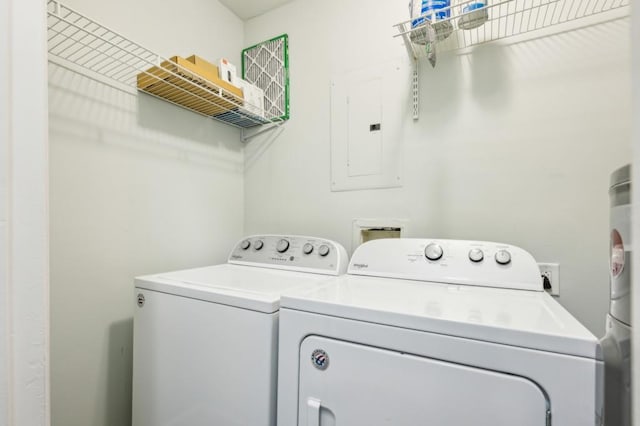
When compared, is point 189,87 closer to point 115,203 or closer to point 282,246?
point 115,203

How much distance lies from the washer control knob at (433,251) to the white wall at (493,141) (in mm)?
218

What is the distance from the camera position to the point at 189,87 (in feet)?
4.33

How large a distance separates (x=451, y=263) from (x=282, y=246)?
2.43 feet

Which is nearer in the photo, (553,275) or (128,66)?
(553,275)

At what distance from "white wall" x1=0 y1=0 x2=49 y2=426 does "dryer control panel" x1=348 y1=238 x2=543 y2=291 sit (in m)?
0.94

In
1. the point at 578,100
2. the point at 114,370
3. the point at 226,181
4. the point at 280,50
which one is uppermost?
the point at 280,50

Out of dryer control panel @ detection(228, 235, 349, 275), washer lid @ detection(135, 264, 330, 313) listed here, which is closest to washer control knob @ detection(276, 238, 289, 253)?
dryer control panel @ detection(228, 235, 349, 275)

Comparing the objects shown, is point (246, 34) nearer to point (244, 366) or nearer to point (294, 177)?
point (294, 177)

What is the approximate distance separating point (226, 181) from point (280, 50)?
2.67ft

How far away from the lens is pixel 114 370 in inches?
48.9

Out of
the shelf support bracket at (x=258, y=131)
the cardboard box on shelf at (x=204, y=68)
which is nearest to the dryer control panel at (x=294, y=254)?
the shelf support bracket at (x=258, y=131)

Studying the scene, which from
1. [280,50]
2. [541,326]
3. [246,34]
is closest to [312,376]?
[541,326]

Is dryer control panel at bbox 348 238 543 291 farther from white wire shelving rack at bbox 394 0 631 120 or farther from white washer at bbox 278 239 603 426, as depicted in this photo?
white wire shelving rack at bbox 394 0 631 120

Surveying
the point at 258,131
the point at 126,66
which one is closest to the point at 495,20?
the point at 258,131
